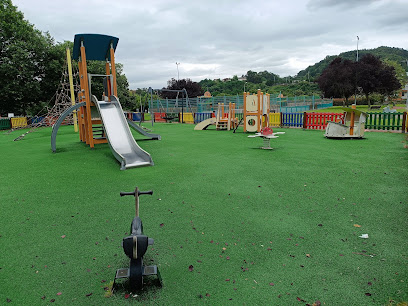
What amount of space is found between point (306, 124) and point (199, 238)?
14.8 meters

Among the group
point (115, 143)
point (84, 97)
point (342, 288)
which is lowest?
point (342, 288)

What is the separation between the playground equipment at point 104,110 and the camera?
8812 mm

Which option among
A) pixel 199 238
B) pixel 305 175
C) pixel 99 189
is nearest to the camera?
pixel 199 238

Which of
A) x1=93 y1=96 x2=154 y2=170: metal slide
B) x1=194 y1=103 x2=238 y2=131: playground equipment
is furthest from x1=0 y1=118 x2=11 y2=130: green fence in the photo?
x1=93 y1=96 x2=154 y2=170: metal slide

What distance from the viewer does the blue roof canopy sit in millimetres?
10859

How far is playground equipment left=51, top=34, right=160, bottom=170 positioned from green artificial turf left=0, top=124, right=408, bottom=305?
1.78m

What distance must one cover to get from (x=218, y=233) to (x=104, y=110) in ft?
27.1

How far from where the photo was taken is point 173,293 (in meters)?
2.44

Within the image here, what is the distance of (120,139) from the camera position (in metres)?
9.23

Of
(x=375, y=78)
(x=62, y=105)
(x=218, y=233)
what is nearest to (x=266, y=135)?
(x=218, y=233)

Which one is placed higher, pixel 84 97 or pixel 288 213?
pixel 84 97

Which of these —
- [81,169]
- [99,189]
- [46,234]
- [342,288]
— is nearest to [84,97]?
[81,169]

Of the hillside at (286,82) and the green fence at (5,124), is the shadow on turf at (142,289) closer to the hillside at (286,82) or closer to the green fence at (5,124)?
the green fence at (5,124)

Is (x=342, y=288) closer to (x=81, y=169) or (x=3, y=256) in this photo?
(x=3, y=256)
